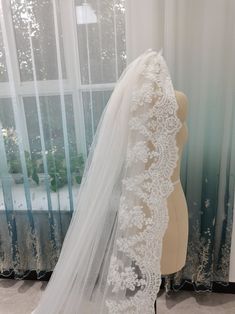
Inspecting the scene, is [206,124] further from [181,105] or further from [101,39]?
[101,39]

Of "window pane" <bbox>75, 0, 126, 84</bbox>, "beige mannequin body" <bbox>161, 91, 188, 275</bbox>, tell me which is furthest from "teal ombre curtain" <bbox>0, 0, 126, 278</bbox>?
"beige mannequin body" <bbox>161, 91, 188, 275</bbox>

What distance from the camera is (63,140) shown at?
1673mm

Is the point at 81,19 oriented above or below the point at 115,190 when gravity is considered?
above

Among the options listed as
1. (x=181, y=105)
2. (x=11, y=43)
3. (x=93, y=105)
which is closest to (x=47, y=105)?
(x=93, y=105)

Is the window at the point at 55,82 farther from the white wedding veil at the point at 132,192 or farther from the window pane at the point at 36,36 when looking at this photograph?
the white wedding veil at the point at 132,192

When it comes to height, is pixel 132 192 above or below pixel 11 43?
below

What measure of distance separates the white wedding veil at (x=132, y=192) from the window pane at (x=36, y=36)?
2.19 ft

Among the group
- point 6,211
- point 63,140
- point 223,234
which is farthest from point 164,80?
point 6,211

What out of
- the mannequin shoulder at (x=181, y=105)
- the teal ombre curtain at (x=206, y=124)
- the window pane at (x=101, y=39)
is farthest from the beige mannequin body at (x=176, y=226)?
the window pane at (x=101, y=39)

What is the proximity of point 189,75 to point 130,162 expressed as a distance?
0.74 meters

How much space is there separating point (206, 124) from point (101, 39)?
2.46 ft

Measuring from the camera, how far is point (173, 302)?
5.85 ft

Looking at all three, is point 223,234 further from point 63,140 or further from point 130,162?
point 63,140

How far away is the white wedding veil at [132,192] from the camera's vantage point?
0.99 metres
